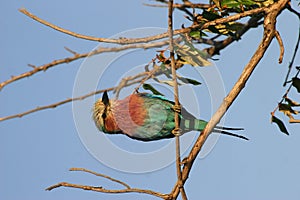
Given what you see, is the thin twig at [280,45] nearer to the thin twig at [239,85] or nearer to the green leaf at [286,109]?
the thin twig at [239,85]

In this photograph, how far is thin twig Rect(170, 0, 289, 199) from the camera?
7.77 feet

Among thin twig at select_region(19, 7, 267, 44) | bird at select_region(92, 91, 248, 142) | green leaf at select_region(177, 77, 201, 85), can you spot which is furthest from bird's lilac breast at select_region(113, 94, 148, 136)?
thin twig at select_region(19, 7, 267, 44)

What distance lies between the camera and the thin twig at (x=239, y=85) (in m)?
2.37

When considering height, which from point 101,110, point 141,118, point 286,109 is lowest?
point 286,109

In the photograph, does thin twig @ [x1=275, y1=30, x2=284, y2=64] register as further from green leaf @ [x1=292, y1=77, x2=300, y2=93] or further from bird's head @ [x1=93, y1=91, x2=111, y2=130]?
bird's head @ [x1=93, y1=91, x2=111, y2=130]

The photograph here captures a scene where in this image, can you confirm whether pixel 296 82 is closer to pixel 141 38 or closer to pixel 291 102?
pixel 291 102

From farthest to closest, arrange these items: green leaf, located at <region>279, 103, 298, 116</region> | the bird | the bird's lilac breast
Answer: the bird's lilac breast → the bird → green leaf, located at <region>279, 103, 298, 116</region>

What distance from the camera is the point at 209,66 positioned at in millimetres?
3064

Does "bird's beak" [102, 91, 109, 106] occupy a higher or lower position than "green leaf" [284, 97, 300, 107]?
higher

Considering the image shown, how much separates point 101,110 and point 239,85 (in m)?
1.61

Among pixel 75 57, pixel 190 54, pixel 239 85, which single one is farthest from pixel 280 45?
pixel 75 57

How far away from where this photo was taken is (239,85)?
8.21 ft

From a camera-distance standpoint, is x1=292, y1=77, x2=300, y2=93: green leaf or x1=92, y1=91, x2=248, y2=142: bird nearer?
x1=292, y1=77, x2=300, y2=93: green leaf

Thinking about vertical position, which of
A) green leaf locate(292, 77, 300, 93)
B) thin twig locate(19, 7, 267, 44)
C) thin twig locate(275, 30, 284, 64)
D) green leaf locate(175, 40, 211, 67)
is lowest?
green leaf locate(292, 77, 300, 93)
